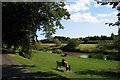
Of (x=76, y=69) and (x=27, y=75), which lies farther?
(x=76, y=69)

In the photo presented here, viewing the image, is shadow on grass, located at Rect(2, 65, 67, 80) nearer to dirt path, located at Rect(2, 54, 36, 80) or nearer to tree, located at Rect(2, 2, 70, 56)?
dirt path, located at Rect(2, 54, 36, 80)

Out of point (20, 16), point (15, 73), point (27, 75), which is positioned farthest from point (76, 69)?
point (20, 16)

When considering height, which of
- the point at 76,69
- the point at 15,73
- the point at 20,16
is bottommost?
the point at 76,69

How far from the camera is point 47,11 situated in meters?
9.77

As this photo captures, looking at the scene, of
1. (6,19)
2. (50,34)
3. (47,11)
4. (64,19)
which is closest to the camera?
(6,19)

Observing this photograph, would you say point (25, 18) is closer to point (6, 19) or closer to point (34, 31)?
point (6, 19)

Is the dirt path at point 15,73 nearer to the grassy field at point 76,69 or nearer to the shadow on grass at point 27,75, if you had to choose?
the shadow on grass at point 27,75

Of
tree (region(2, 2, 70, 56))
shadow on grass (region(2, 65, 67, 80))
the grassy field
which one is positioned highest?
tree (region(2, 2, 70, 56))

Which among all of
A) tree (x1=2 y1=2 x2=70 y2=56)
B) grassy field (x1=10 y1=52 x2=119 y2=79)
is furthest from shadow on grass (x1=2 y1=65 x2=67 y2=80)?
tree (x1=2 y1=2 x2=70 y2=56)

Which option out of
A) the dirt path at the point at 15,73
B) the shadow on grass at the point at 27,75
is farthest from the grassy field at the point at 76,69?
the dirt path at the point at 15,73

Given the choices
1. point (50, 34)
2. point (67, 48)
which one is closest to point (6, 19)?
point (50, 34)

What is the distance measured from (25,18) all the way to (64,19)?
15.4 ft

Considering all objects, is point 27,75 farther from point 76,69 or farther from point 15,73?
point 76,69

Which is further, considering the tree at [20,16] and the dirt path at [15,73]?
the dirt path at [15,73]
